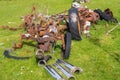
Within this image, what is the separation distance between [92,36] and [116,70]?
4.86m

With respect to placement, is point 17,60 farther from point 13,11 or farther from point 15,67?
point 13,11

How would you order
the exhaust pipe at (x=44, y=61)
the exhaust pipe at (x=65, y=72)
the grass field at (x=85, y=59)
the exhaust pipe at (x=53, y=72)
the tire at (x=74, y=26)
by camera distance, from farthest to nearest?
the tire at (x=74, y=26), the exhaust pipe at (x=44, y=61), the grass field at (x=85, y=59), the exhaust pipe at (x=53, y=72), the exhaust pipe at (x=65, y=72)

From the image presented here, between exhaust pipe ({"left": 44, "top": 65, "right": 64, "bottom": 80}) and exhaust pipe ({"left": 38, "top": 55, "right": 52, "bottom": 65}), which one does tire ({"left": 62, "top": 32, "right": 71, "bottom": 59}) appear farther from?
exhaust pipe ({"left": 44, "top": 65, "right": 64, "bottom": 80})

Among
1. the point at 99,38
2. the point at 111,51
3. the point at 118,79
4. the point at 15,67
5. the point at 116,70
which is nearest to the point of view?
the point at 118,79

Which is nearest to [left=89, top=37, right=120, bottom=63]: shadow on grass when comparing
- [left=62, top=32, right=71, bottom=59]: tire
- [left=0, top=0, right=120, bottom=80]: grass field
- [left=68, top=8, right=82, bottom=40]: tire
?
[left=0, top=0, right=120, bottom=80]: grass field

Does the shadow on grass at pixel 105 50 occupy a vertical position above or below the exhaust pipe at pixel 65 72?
above

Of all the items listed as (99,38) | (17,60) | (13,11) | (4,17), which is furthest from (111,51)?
(13,11)

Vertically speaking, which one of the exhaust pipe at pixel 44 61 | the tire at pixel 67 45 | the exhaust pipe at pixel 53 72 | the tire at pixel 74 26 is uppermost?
the tire at pixel 74 26

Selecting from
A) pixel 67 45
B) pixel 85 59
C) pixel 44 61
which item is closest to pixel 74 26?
pixel 67 45

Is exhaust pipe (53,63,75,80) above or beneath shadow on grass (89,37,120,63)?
beneath

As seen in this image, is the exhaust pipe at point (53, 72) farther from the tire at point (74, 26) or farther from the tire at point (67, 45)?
the tire at point (74, 26)

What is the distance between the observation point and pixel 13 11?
3039cm

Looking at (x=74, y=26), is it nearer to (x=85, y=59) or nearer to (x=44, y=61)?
(x=85, y=59)

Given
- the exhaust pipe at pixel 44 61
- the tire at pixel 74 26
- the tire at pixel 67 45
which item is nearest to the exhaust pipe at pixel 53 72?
the exhaust pipe at pixel 44 61
